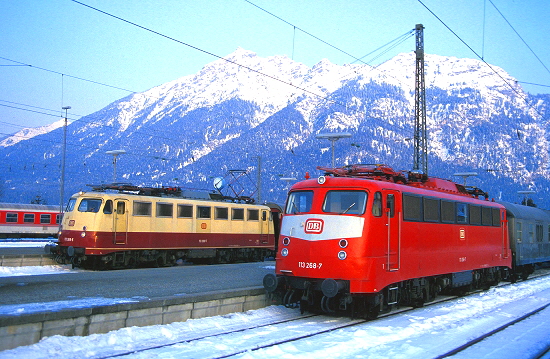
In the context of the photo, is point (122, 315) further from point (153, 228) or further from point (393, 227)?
point (153, 228)

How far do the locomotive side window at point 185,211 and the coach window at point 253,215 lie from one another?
15.4ft

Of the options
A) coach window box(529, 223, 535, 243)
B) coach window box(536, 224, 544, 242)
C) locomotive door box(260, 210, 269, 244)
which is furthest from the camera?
locomotive door box(260, 210, 269, 244)

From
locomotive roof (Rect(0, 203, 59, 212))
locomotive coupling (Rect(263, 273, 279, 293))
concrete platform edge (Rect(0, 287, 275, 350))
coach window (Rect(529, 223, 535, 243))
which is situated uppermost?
locomotive roof (Rect(0, 203, 59, 212))

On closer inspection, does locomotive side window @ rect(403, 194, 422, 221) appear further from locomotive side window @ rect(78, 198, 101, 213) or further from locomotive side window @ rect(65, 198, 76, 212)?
locomotive side window @ rect(65, 198, 76, 212)

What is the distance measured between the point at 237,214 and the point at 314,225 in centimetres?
1707

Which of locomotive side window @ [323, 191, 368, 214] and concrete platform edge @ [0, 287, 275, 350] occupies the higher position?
locomotive side window @ [323, 191, 368, 214]

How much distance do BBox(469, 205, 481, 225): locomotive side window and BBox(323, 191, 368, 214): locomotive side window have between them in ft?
22.9

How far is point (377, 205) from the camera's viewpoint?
1338 centimetres

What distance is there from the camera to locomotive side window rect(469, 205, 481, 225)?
1878 centimetres

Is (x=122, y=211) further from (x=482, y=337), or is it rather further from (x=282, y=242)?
(x=482, y=337)

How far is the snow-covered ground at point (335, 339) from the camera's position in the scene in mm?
9750

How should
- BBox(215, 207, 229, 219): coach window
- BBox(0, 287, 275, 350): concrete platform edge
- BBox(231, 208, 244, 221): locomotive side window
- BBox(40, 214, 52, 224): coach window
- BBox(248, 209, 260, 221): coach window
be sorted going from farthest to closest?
BBox(40, 214, 52, 224): coach window
BBox(248, 209, 260, 221): coach window
BBox(231, 208, 244, 221): locomotive side window
BBox(215, 207, 229, 219): coach window
BBox(0, 287, 275, 350): concrete platform edge

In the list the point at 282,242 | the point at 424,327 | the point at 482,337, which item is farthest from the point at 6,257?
the point at 482,337

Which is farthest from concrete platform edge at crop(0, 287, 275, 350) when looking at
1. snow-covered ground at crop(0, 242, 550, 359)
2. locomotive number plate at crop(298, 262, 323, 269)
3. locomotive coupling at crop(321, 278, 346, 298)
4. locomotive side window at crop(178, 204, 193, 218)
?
locomotive side window at crop(178, 204, 193, 218)
